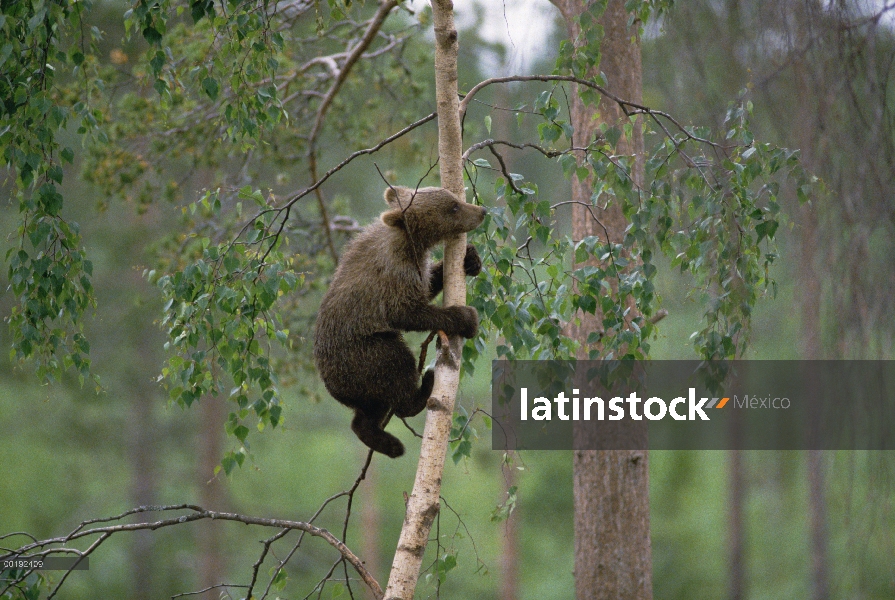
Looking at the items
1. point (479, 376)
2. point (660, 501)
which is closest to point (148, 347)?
point (479, 376)

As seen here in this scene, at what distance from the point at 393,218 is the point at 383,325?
0.55m

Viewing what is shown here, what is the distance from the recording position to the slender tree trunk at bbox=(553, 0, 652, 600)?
223 inches

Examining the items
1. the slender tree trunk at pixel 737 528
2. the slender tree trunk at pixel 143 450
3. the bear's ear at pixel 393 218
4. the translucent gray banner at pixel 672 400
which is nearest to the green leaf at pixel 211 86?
the bear's ear at pixel 393 218

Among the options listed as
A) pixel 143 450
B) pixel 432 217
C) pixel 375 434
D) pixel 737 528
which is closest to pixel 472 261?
pixel 432 217

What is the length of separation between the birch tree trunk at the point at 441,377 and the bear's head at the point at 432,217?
0.56 feet

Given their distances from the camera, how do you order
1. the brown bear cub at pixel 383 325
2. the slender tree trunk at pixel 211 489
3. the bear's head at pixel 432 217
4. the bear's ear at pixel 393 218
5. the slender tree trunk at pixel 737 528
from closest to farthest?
1. the bear's head at pixel 432 217
2. the brown bear cub at pixel 383 325
3. the bear's ear at pixel 393 218
4. the slender tree trunk at pixel 211 489
5. the slender tree trunk at pixel 737 528

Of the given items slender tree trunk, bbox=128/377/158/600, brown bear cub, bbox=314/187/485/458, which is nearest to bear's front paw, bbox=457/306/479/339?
brown bear cub, bbox=314/187/485/458

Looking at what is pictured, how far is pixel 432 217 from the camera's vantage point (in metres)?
3.95

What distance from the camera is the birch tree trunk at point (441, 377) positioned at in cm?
286

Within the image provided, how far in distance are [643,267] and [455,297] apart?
2.69 ft

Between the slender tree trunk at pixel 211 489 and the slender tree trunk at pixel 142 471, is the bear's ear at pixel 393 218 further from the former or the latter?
the slender tree trunk at pixel 142 471

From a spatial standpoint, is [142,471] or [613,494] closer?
[613,494]

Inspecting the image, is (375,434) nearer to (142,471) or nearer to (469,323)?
(469,323)

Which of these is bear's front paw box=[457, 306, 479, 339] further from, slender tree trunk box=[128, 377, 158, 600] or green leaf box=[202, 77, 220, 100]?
slender tree trunk box=[128, 377, 158, 600]
